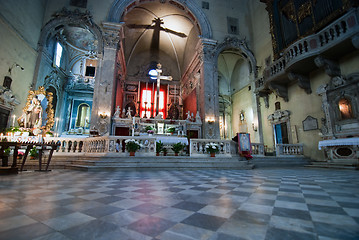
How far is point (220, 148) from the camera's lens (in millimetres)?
9141

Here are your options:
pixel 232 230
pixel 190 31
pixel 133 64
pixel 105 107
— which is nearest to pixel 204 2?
pixel 190 31

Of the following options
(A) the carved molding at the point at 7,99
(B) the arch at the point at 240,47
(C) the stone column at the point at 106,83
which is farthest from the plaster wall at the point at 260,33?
(A) the carved molding at the point at 7,99

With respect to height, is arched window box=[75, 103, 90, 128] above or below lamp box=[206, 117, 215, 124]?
above

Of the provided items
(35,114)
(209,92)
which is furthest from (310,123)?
(35,114)

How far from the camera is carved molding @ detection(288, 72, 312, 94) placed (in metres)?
11.0

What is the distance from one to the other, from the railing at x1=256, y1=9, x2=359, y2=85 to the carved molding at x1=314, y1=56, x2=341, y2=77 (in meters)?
0.40

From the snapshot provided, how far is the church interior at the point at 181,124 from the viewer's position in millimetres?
1694

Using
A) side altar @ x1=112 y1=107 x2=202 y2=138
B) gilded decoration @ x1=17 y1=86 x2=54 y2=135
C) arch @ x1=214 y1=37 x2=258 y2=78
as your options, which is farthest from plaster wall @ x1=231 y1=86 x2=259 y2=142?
gilded decoration @ x1=17 y1=86 x2=54 y2=135

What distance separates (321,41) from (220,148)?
7.72 meters

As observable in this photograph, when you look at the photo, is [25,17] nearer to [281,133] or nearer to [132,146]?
[132,146]

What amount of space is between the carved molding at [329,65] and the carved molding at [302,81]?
4.90 ft

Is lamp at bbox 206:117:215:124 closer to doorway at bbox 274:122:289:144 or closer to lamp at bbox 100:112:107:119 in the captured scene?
doorway at bbox 274:122:289:144

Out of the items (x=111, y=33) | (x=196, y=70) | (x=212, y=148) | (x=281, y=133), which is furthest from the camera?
(x=196, y=70)

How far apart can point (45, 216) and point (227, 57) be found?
69.8ft
